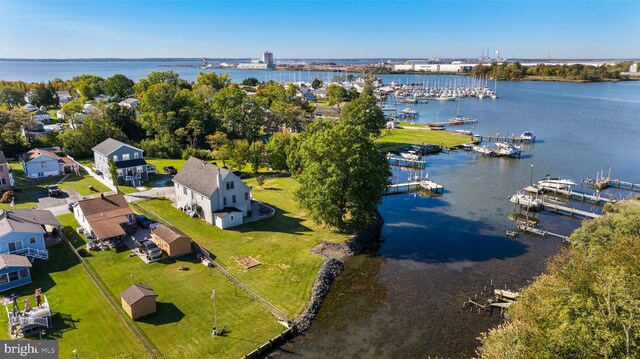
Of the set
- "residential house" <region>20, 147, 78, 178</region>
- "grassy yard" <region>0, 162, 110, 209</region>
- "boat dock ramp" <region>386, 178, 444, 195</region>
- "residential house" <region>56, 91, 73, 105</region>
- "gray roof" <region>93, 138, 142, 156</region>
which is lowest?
"boat dock ramp" <region>386, 178, 444, 195</region>

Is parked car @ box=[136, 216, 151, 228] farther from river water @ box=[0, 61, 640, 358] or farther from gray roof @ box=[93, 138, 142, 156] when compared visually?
river water @ box=[0, 61, 640, 358]

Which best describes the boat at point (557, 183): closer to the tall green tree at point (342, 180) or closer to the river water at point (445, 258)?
the river water at point (445, 258)

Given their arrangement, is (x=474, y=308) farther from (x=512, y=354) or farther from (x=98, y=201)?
(x=98, y=201)

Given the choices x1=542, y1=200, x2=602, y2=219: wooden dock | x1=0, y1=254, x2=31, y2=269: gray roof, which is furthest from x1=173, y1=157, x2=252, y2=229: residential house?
x1=542, y1=200, x2=602, y2=219: wooden dock

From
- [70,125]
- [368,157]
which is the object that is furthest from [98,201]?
[70,125]

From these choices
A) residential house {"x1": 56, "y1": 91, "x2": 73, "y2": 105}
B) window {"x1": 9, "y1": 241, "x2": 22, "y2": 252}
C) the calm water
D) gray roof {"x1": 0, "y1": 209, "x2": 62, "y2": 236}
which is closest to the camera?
the calm water

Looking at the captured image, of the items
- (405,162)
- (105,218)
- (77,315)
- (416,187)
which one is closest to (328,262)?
(77,315)

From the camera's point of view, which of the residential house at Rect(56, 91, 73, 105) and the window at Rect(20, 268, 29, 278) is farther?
the residential house at Rect(56, 91, 73, 105)
